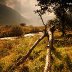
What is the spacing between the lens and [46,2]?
25781mm

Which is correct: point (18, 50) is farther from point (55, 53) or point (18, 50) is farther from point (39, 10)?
point (39, 10)

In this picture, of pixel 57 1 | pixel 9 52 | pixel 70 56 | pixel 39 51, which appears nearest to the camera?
pixel 70 56

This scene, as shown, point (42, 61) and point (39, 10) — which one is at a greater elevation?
point (39, 10)

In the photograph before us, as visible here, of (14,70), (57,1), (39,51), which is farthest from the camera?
(57,1)

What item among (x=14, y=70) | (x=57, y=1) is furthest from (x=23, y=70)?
(x=57, y=1)

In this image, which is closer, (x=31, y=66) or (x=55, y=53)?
(x=31, y=66)

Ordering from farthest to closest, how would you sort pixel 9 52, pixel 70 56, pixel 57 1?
pixel 57 1
pixel 9 52
pixel 70 56

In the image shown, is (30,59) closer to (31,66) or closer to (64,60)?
(31,66)

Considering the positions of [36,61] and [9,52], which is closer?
[36,61]

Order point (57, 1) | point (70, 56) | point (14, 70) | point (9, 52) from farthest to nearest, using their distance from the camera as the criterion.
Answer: point (57, 1) → point (9, 52) → point (70, 56) → point (14, 70)

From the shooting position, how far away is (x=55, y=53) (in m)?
17.8

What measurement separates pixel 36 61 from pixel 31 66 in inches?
31.9

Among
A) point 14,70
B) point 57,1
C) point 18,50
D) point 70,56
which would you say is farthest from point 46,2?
point 14,70

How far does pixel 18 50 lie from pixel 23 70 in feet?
13.0
